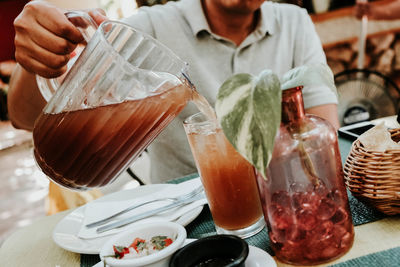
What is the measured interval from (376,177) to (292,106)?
8.0 inches

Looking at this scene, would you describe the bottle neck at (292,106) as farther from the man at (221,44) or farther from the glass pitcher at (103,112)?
the man at (221,44)

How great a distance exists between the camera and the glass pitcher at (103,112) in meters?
0.67

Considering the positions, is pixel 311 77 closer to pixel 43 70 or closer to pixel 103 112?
pixel 103 112

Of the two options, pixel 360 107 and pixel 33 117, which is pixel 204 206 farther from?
pixel 360 107

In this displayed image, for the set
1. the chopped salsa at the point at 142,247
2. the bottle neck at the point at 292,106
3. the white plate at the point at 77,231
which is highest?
the bottle neck at the point at 292,106

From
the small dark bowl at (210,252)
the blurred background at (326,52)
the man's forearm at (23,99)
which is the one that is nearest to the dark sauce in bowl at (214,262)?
the small dark bowl at (210,252)

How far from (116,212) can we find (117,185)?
3.31ft

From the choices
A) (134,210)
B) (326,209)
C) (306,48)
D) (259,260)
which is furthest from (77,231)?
(306,48)

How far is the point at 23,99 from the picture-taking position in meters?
1.31

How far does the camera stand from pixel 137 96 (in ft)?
2.22

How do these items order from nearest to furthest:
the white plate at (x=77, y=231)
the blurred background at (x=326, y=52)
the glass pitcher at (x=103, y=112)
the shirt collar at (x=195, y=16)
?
the glass pitcher at (x=103, y=112)
the white plate at (x=77, y=231)
the shirt collar at (x=195, y=16)
the blurred background at (x=326, y=52)

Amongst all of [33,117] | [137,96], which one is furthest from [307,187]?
[33,117]

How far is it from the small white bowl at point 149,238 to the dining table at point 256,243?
12 cm

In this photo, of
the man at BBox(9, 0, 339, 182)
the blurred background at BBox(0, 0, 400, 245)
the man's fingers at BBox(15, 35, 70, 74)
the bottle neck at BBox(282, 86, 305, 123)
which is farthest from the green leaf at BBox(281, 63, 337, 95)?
the blurred background at BBox(0, 0, 400, 245)
